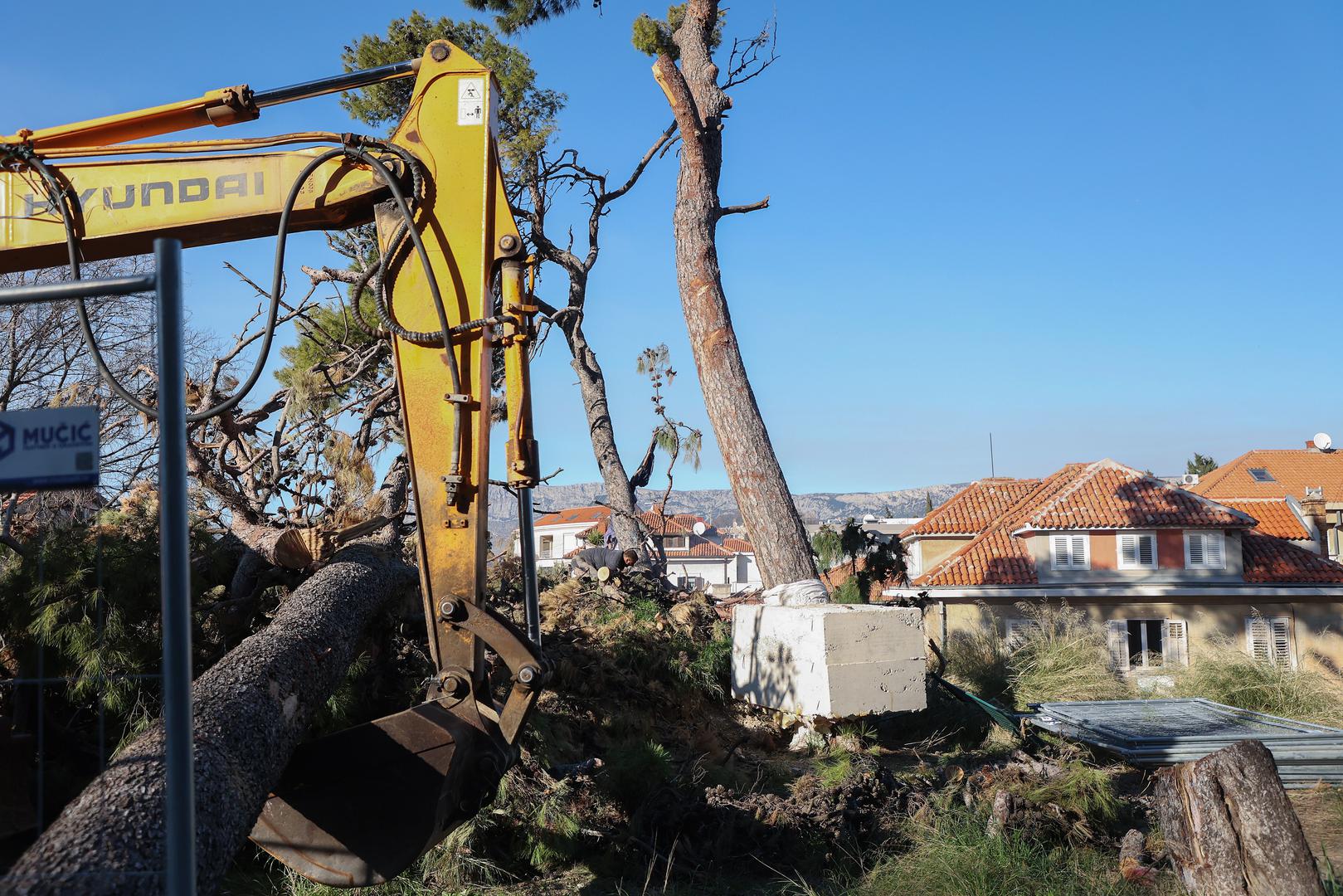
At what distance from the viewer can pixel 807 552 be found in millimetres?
10875

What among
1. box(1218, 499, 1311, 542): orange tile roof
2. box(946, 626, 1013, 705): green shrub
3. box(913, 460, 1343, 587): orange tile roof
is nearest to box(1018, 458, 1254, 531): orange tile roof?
box(913, 460, 1343, 587): orange tile roof

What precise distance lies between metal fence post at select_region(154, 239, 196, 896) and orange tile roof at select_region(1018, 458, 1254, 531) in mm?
25227

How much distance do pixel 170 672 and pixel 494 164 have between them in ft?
10.2

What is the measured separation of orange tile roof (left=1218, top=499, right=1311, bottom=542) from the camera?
29219mm

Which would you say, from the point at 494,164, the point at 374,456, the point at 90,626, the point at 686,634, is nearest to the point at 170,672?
the point at 494,164

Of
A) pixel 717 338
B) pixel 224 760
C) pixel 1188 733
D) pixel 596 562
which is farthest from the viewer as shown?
pixel 717 338

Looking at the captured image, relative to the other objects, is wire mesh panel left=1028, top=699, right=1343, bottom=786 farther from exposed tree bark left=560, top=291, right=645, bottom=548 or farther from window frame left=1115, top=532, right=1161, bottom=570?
window frame left=1115, top=532, right=1161, bottom=570

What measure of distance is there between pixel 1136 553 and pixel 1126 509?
104 centimetres

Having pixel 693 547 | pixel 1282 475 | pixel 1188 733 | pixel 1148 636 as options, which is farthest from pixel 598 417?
pixel 693 547

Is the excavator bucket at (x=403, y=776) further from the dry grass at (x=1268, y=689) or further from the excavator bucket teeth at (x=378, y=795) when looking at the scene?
the dry grass at (x=1268, y=689)

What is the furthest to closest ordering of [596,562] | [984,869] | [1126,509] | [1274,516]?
[1274,516] → [1126,509] → [596,562] → [984,869]

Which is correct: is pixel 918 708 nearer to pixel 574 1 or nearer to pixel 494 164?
pixel 494 164

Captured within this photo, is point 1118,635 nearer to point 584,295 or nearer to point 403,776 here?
point 584,295

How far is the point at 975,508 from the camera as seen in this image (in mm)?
30828
